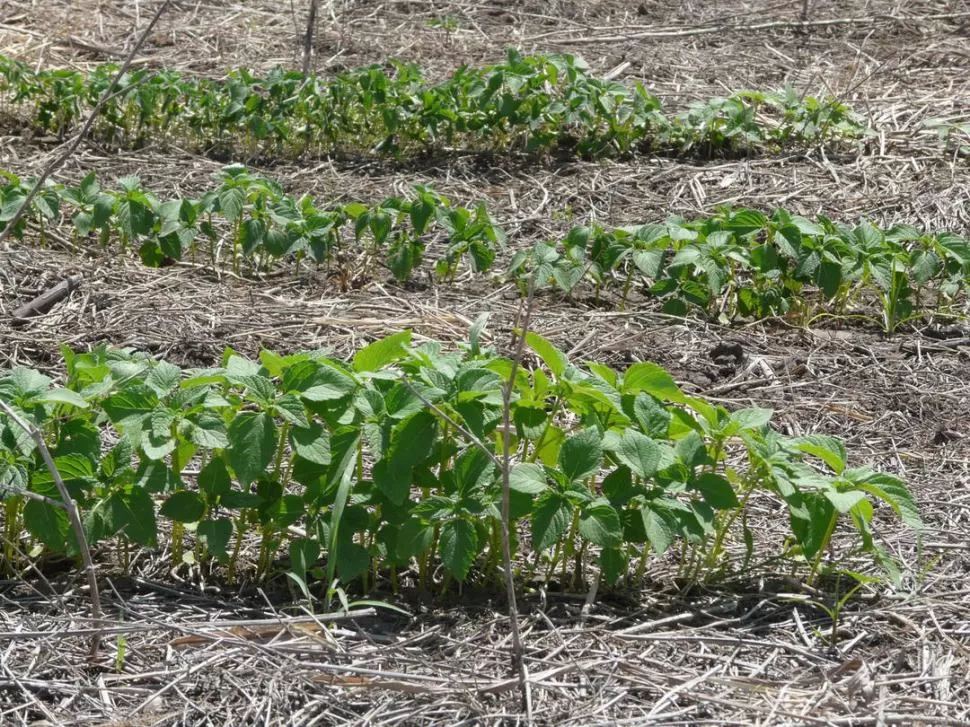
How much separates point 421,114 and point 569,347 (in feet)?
6.61

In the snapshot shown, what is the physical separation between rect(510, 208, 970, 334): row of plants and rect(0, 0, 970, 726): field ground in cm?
10

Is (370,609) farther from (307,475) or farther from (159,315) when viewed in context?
(159,315)

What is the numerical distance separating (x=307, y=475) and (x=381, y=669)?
386 mm

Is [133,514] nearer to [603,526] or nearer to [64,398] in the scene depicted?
[64,398]

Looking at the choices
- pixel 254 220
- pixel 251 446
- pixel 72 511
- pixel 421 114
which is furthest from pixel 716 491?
pixel 421 114

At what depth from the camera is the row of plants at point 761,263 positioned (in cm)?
383

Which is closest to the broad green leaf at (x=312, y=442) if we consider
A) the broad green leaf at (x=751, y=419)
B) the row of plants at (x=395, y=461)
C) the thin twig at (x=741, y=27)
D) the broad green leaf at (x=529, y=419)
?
the row of plants at (x=395, y=461)

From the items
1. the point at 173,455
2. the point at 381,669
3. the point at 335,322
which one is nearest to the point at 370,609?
the point at 381,669

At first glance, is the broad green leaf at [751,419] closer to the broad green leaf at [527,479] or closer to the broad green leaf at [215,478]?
the broad green leaf at [527,479]

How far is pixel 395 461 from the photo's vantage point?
223 cm

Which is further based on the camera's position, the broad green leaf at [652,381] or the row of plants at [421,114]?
the row of plants at [421,114]

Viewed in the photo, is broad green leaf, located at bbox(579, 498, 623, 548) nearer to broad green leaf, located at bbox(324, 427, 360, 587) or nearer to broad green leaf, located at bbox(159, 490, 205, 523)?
broad green leaf, located at bbox(324, 427, 360, 587)

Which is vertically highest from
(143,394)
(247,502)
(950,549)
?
(143,394)

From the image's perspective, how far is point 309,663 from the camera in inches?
84.2
